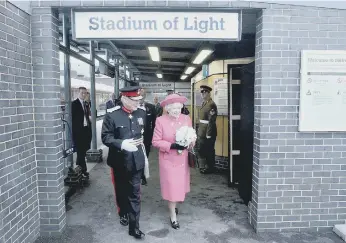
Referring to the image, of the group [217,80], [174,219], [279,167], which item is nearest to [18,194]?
[174,219]

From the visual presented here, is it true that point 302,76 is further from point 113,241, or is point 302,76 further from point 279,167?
point 113,241

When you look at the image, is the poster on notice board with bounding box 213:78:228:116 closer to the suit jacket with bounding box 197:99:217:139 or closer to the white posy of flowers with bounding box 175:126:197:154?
the suit jacket with bounding box 197:99:217:139

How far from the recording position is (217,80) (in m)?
7.22

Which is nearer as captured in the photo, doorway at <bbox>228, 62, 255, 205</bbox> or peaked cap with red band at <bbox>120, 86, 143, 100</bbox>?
peaked cap with red band at <bbox>120, 86, 143, 100</bbox>

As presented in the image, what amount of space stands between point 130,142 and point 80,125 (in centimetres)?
283

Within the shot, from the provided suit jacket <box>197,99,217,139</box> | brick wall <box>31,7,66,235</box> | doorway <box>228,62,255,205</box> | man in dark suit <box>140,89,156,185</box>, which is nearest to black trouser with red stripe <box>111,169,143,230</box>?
brick wall <box>31,7,66,235</box>

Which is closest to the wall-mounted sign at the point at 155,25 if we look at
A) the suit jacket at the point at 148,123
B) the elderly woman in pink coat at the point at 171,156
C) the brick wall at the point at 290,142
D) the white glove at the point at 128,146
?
the brick wall at the point at 290,142

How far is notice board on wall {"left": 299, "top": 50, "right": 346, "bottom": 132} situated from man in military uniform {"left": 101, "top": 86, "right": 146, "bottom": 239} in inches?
83.4

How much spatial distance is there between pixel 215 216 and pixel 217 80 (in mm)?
3971

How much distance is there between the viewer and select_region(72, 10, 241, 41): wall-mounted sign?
3.36 meters

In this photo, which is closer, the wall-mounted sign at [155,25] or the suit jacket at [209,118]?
the wall-mounted sign at [155,25]

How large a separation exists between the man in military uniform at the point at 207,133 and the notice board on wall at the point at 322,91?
288 centimetres

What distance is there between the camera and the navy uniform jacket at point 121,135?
3434 mm

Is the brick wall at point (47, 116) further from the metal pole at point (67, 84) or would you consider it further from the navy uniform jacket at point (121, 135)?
the metal pole at point (67, 84)
